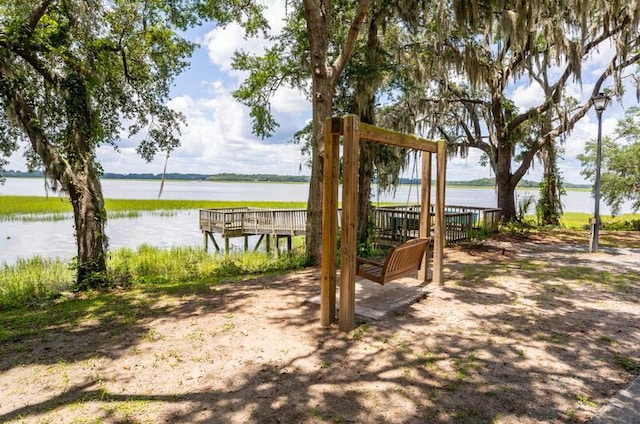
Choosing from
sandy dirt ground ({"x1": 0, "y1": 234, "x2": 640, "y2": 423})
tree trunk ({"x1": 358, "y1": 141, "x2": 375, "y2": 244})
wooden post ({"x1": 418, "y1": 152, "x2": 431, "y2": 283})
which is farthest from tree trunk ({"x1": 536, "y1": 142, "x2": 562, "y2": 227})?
wooden post ({"x1": 418, "y1": 152, "x2": 431, "y2": 283})

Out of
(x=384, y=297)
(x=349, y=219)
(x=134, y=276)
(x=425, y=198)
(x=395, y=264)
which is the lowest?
(x=134, y=276)

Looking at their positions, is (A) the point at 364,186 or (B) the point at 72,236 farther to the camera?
(B) the point at 72,236

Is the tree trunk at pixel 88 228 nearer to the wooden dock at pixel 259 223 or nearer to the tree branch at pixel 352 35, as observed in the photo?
the tree branch at pixel 352 35

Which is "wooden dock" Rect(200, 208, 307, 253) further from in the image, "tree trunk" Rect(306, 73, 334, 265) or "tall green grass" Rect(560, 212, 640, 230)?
"tall green grass" Rect(560, 212, 640, 230)

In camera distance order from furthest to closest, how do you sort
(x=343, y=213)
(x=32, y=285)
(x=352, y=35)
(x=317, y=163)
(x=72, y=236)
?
(x=72, y=236)
(x=317, y=163)
(x=352, y=35)
(x=32, y=285)
(x=343, y=213)

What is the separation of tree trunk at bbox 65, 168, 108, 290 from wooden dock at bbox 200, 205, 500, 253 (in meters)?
7.45

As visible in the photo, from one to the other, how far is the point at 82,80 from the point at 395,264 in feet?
20.4

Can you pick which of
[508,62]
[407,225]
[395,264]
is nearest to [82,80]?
[395,264]

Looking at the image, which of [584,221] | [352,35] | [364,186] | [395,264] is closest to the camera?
[395,264]

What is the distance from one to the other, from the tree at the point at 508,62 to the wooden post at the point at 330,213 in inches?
252

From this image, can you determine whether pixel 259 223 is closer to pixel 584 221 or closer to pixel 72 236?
pixel 72 236

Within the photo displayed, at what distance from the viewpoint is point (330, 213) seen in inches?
155

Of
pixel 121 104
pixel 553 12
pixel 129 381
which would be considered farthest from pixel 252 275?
pixel 553 12

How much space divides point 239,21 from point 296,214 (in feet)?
25.4
